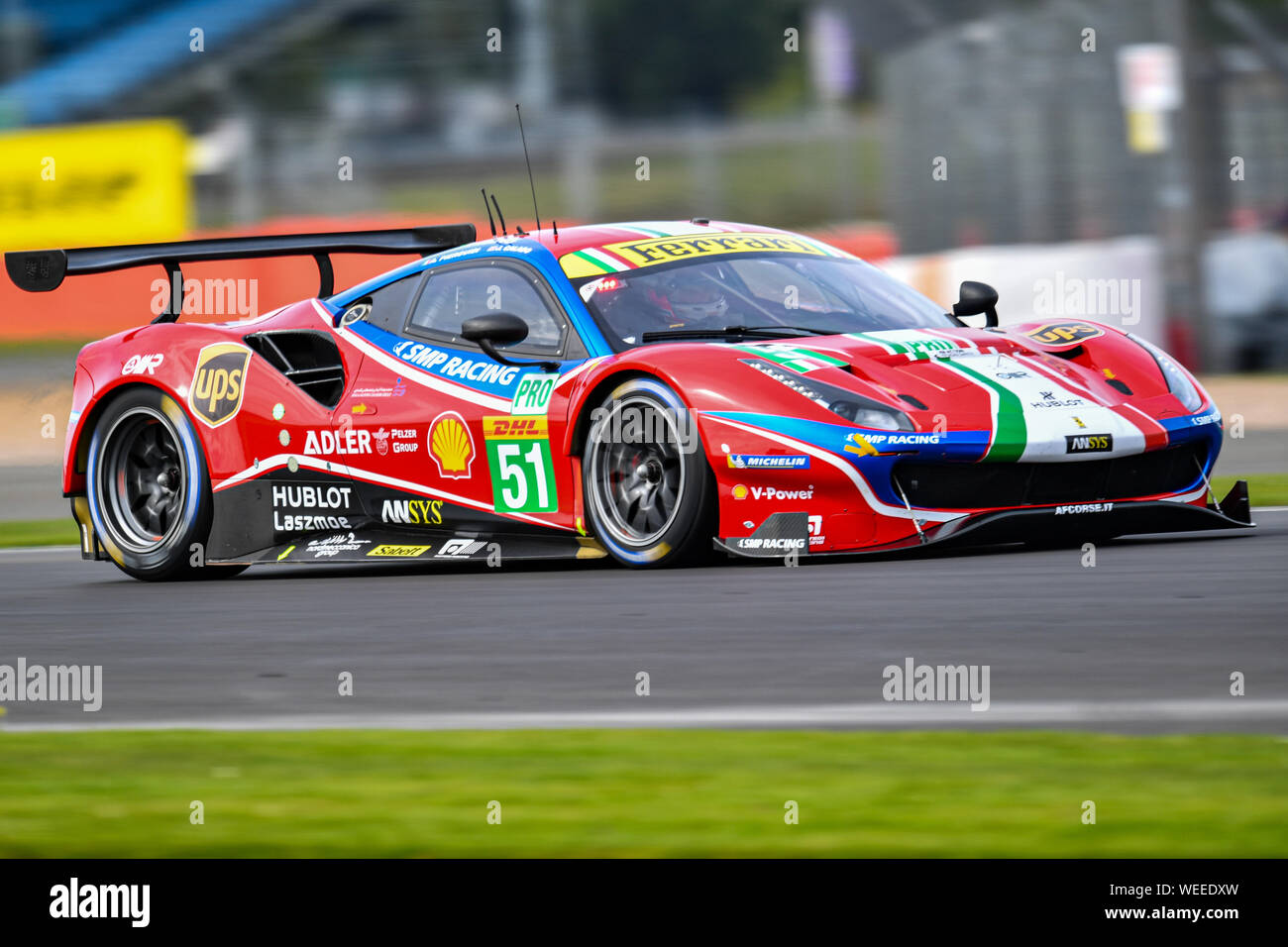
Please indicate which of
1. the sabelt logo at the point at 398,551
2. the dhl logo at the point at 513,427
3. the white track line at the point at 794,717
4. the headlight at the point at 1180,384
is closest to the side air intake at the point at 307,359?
the sabelt logo at the point at 398,551

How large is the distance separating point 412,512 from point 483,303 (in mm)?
876

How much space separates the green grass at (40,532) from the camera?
11477 millimetres

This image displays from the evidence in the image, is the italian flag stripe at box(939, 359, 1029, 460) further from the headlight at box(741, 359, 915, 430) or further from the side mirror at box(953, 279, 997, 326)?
the side mirror at box(953, 279, 997, 326)

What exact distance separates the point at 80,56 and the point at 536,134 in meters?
6.21

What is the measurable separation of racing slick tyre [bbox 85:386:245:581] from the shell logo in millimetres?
1238

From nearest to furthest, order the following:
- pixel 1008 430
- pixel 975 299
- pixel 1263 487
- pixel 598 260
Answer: pixel 1008 430 → pixel 598 260 → pixel 975 299 → pixel 1263 487

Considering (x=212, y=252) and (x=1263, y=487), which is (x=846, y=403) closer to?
(x=212, y=252)

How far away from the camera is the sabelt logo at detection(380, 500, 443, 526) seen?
28.0 feet

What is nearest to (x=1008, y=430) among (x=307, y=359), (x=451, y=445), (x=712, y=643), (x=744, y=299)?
(x=744, y=299)

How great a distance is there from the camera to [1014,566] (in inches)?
293

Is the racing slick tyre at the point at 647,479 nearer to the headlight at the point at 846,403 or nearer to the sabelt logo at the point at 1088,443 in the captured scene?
the headlight at the point at 846,403

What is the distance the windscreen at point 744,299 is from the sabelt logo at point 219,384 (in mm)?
1642

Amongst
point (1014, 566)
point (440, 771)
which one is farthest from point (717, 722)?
point (1014, 566)

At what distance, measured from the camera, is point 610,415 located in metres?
7.93
